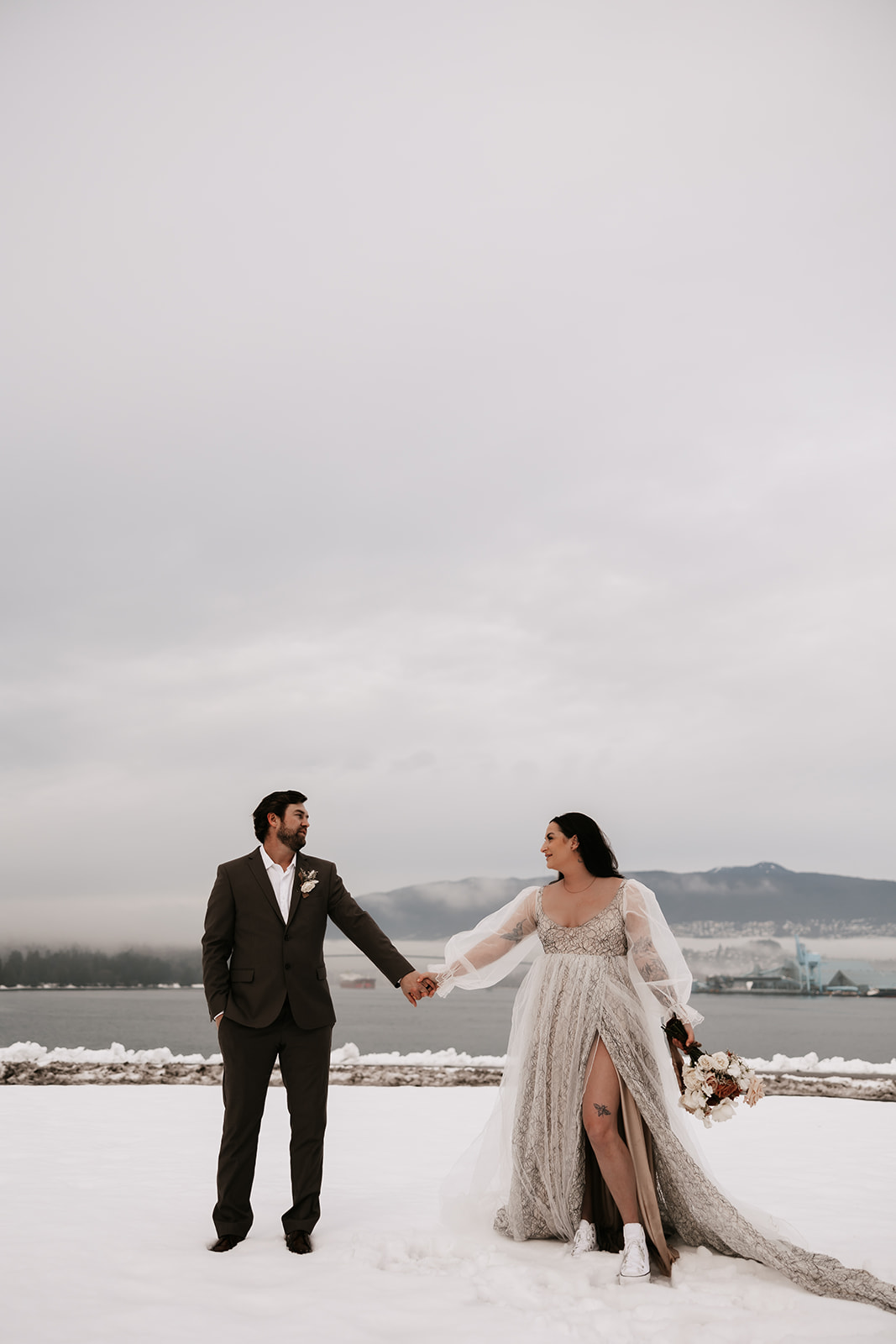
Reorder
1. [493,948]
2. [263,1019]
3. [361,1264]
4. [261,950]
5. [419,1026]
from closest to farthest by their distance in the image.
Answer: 1. [361,1264]
2. [263,1019]
3. [261,950]
4. [493,948]
5. [419,1026]

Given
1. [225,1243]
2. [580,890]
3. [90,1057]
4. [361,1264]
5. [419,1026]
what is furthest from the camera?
[419,1026]

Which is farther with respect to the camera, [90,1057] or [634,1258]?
[90,1057]

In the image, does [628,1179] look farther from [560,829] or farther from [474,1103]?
[474,1103]

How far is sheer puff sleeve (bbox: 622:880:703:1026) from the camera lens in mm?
4188

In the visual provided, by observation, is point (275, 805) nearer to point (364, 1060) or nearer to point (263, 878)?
Answer: point (263, 878)

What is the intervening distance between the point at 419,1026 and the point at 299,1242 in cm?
6628

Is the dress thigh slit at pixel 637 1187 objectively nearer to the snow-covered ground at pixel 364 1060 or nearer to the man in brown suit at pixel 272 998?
the man in brown suit at pixel 272 998

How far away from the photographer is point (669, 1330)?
10.3ft

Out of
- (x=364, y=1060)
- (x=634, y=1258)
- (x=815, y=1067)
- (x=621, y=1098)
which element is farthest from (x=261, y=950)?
(x=815, y=1067)

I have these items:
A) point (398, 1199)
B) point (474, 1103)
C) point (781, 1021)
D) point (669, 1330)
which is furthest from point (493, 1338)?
point (781, 1021)

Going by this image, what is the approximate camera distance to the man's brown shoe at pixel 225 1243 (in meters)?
4.09

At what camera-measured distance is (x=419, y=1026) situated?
6656 cm

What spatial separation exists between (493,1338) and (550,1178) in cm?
112

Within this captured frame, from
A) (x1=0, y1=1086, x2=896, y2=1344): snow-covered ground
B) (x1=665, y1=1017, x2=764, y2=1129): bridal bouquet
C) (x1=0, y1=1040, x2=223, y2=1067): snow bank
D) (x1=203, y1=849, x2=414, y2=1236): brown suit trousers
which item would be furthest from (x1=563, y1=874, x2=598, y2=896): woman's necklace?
(x1=0, y1=1040, x2=223, y2=1067): snow bank
